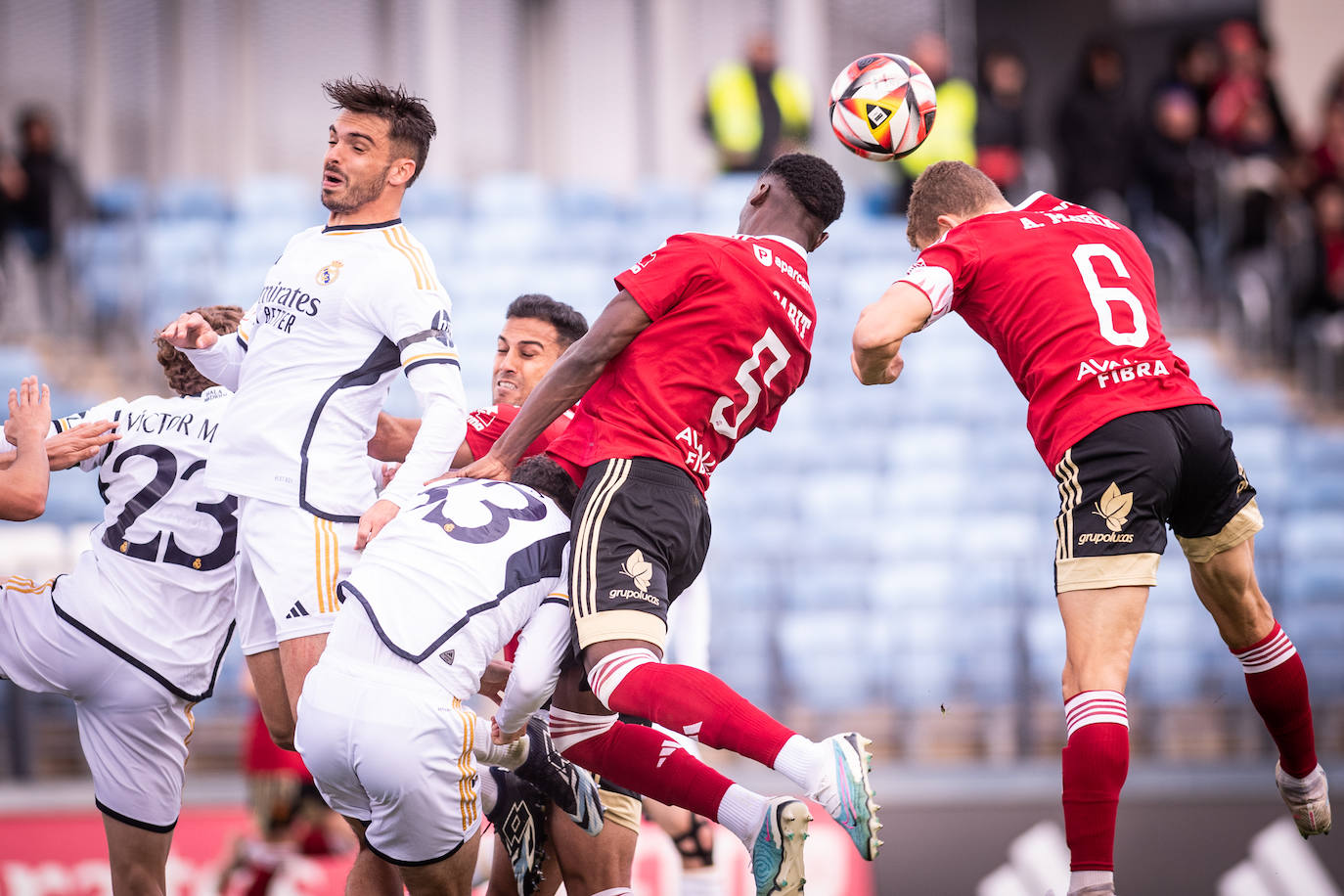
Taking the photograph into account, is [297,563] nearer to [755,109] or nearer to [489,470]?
[489,470]

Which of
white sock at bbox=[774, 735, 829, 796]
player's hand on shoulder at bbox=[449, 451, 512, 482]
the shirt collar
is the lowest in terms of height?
white sock at bbox=[774, 735, 829, 796]

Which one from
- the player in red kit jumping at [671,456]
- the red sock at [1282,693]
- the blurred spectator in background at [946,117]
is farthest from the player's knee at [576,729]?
the blurred spectator in background at [946,117]

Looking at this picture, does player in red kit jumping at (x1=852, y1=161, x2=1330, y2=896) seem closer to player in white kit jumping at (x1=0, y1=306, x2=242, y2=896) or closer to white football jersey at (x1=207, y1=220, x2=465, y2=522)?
white football jersey at (x1=207, y1=220, x2=465, y2=522)

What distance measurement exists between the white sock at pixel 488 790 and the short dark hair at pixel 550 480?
3.45 ft

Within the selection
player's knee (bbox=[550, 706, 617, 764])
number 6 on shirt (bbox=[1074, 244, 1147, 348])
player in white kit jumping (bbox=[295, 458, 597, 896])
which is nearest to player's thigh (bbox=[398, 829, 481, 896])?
player in white kit jumping (bbox=[295, 458, 597, 896])

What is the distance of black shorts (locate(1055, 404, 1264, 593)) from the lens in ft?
15.2

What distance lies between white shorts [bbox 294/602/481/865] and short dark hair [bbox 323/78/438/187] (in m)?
1.76


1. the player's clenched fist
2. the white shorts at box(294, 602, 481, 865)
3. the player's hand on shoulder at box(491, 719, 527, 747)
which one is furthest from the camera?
the player's clenched fist

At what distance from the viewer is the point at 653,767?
4.66 m

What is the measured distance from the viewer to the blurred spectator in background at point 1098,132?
44.8 feet

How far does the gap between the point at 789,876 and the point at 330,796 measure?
1414 millimetres

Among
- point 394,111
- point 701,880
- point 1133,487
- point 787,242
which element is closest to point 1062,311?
point 1133,487

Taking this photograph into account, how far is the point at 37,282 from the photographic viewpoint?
46.1 ft

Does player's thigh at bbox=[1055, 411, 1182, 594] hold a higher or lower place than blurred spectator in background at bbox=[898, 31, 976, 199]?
lower
